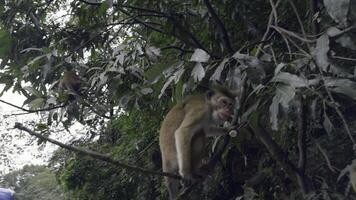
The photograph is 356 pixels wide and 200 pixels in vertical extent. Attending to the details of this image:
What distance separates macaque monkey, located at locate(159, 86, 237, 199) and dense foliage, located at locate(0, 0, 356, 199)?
0.48 feet

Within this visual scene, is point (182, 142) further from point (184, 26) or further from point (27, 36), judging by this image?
point (27, 36)

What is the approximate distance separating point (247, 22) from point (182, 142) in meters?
1.17

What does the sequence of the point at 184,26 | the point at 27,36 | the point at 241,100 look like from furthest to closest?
1. the point at 27,36
2. the point at 184,26
3. the point at 241,100

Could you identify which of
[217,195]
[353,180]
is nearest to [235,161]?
[217,195]

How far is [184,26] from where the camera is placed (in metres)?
4.39

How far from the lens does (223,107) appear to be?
3768mm

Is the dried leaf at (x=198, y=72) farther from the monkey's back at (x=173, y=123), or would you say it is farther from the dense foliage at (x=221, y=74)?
the monkey's back at (x=173, y=123)

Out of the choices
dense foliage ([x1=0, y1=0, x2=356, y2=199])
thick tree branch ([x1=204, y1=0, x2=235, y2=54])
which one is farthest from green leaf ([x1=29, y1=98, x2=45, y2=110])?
thick tree branch ([x1=204, y1=0, x2=235, y2=54])

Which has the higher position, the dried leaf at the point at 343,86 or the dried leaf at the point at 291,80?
the dried leaf at the point at 291,80

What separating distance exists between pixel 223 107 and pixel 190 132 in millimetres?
388

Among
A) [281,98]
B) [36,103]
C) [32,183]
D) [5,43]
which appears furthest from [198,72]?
[32,183]

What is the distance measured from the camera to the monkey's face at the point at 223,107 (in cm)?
367

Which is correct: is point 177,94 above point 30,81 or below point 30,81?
below

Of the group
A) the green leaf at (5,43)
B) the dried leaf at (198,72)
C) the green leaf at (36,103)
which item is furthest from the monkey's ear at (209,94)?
the green leaf at (5,43)
